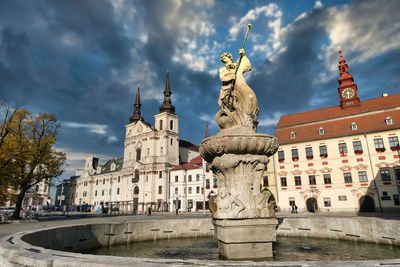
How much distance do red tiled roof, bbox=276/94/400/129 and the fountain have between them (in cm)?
3387

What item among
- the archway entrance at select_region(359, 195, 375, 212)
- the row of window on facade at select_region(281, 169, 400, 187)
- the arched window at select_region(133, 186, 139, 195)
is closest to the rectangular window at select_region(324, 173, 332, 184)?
the row of window on facade at select_region(281, 169, 400, 187)

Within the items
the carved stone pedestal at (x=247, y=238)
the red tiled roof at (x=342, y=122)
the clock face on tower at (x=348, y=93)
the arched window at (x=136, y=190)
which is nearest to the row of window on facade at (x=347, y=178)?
the red tiled roof at (x=342, y=122)

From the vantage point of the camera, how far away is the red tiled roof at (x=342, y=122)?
1314 inches

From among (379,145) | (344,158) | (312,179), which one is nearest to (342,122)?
(344,158)

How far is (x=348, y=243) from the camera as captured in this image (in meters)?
9.19

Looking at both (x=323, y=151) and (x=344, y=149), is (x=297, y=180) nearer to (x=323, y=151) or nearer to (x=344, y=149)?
(x=323, y=151)

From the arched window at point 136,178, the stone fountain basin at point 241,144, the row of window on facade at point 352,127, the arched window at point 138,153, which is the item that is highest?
the arched window at point 138,153

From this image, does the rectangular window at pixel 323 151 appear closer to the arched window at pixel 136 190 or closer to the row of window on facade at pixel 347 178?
the row of window on facade at pixel 347 178

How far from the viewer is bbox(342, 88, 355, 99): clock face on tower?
132 ft

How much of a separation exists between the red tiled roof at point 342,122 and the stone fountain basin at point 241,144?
32350mm

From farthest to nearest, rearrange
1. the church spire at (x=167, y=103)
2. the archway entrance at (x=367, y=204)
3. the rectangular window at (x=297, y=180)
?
1. the church spire at (x=167, y=103)
2. the rectangular window at (x=297, y=180)
3. the archway entrance at (x=367, y=204)

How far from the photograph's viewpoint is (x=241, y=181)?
7.25 m

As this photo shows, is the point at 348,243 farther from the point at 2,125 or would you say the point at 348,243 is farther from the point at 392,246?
the point at 2,125

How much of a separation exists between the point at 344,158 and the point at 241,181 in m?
32.4
